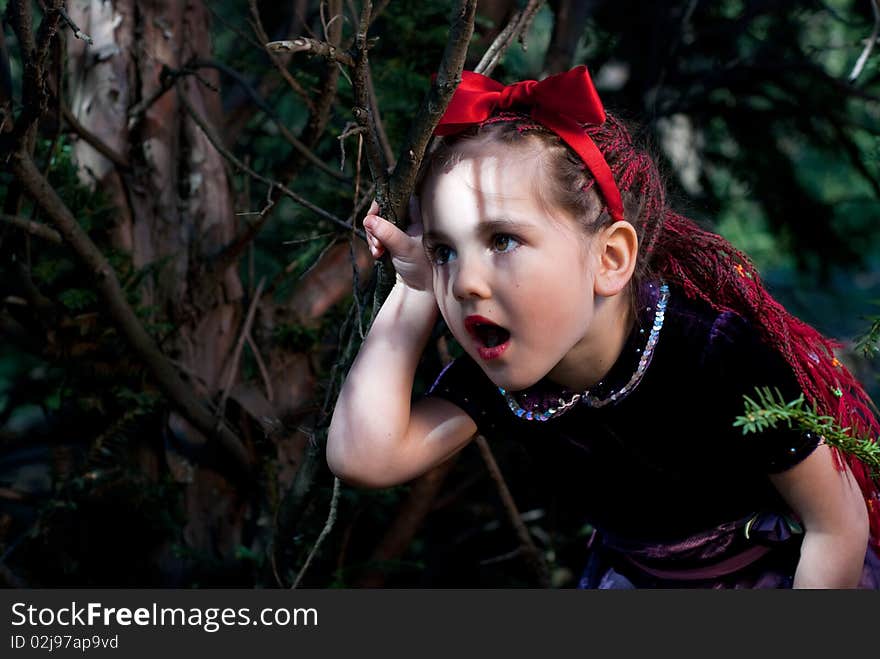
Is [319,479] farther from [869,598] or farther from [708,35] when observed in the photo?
[708,35]

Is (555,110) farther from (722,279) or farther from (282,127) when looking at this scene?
(282,127)

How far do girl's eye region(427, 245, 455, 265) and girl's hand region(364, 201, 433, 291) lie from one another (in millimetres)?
41

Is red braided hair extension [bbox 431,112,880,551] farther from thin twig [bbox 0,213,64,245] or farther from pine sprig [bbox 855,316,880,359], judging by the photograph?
thin twig [bbox 0,213,64,245]

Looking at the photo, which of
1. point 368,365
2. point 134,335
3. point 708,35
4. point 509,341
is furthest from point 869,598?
point 708,35

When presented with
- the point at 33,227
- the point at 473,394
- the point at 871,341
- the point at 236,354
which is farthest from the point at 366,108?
the point at 236,354

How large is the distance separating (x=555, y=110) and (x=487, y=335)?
1.09ft

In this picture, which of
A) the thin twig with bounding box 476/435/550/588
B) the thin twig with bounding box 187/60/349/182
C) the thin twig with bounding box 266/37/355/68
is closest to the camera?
the thin twig with bounding box 266/37/355/68

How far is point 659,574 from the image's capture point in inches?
66.1

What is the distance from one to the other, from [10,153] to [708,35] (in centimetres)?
225

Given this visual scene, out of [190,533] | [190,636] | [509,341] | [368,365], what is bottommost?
[190,533]

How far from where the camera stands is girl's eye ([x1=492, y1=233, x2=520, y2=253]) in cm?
133

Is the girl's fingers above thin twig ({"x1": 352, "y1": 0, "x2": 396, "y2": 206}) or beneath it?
beneath

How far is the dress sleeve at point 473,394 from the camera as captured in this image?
159cm

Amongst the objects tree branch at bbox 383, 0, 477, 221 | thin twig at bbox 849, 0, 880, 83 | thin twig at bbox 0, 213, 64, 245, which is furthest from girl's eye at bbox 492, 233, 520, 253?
thin twig at bbox 0, 213, 64, 245
